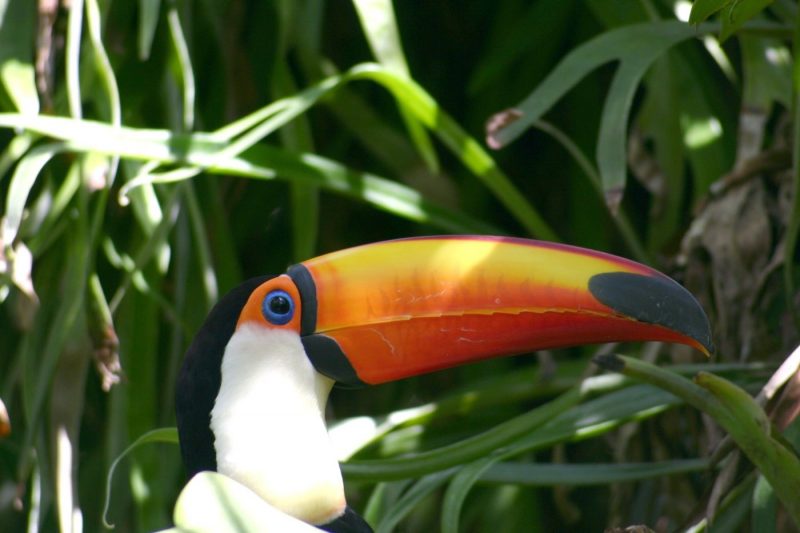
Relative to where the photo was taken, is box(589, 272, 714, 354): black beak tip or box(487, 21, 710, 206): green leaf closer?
box(589, 272, 714, 354): black beak tip

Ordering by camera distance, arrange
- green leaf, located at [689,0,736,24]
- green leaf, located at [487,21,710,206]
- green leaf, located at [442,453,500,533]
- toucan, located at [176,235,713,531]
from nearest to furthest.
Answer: green leaf, located at [689,0,736,24] < toucan, located at [176,235,713,531] < green leaf, located at [442,453,500,533] < green leaf, located at [487,21,710,206]

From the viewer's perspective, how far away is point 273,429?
5.57 ft

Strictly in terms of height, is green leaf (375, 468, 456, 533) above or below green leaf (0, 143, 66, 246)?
below

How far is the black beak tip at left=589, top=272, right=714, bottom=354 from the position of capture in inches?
58.6

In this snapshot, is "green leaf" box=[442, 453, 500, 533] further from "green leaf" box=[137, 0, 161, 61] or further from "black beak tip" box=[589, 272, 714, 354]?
"green leaf" box=[137, 0, 161, 61]

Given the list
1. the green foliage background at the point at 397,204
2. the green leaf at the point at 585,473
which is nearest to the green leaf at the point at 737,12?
the green foliage background at the point at 397,204

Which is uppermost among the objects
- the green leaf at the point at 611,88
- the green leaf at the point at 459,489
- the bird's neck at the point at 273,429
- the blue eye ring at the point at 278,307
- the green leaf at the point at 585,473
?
the green leaf at the point at 611,88

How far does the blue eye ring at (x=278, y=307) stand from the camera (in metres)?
1.69

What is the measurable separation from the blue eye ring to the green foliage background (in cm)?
24

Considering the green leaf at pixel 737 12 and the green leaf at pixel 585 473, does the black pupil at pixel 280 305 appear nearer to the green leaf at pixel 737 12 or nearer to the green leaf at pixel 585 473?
the green leaf at pixel 585 473

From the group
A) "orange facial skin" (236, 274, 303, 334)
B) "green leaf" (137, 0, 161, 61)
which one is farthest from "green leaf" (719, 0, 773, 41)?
"green leaf" (137, 0, 161, 61)

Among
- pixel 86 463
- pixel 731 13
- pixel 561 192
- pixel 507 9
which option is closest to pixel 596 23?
pixel 507 9

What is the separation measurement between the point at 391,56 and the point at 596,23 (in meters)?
0.55

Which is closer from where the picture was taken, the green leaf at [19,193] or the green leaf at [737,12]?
the green leaf at [737,12]
